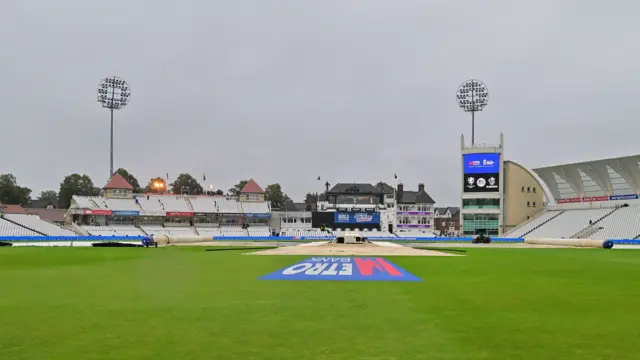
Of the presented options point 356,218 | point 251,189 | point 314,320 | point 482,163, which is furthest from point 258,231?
point 314,320

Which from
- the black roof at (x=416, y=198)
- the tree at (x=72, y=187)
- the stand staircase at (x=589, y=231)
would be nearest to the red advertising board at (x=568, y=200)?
the stand staircase at (x=589, y=231)

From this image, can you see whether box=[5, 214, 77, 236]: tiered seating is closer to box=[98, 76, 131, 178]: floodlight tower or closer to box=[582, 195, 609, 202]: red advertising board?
box=[98, 76, 131, 178]: floodlight tower

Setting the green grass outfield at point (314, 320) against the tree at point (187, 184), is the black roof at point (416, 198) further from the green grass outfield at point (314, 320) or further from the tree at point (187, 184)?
the green grass outfield at point (314, 320)

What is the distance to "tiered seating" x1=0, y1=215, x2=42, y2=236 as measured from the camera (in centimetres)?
7788

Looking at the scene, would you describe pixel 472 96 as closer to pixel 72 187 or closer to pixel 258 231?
pixel 258 231

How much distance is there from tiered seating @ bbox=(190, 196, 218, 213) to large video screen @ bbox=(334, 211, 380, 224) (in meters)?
26.9

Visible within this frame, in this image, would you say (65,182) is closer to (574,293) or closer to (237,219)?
(237,219)

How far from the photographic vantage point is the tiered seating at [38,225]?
270ft

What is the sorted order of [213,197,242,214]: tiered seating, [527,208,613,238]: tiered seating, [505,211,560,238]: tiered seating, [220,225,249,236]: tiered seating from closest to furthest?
[527,208,613,238]: tiered seating, [505,211,560,238]: tiered seating, [220,225,249,236]: tiered seating, [213,197,242,214]: tiered seating

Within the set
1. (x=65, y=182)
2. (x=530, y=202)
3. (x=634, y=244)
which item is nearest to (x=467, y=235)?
(x=530, y=202)

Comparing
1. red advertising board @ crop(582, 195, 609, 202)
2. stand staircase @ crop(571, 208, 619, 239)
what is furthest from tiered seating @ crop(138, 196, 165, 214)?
red advertising board @ crop(582, 195, 609, 202)

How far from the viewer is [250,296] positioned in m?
14.0

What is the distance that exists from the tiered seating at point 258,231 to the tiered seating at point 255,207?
3.54m

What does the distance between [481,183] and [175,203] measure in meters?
62.6
